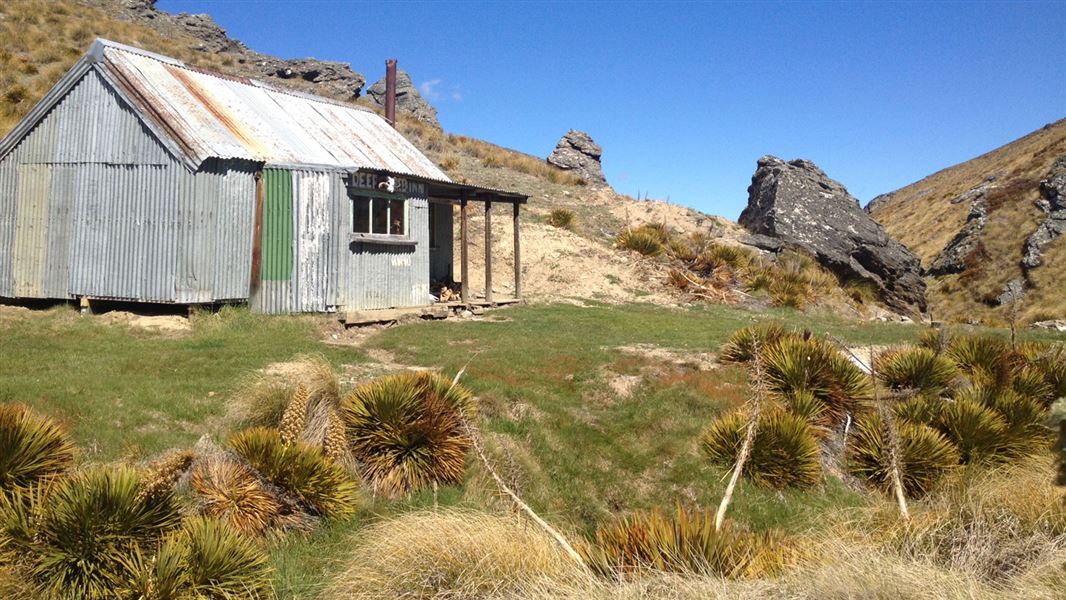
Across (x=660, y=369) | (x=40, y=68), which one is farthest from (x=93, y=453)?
(x=40, y=68)

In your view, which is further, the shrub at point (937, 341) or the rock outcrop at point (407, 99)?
the rock outcrop at point (407, 99)

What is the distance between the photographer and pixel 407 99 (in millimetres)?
53125

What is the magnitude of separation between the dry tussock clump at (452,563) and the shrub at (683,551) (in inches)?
14.7

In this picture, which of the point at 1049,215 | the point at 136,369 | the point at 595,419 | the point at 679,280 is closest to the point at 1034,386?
the point at 595,419

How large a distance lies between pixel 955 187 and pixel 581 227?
44406 millimetres

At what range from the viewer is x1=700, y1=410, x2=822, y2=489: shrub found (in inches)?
350

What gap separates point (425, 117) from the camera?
52312mm

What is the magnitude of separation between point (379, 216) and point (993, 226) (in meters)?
37.9

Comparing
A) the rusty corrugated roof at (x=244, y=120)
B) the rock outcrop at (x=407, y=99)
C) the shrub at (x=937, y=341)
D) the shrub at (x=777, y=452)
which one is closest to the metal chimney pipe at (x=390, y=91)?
the rusty corrugated roof at (x=244, y=120)

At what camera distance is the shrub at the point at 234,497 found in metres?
6.51

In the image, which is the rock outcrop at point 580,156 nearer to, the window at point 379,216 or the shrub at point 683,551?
the window at point 379,216

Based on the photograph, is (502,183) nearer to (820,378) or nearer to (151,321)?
(151,321)

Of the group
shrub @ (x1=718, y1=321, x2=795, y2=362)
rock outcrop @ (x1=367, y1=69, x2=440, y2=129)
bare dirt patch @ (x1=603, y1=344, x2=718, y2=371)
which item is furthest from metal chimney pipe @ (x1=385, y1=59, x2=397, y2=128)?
rock outcrop @ (x1=367, y1=69, x2=440, y2=129)

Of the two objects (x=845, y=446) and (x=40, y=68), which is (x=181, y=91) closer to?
(x=845, y=446)
